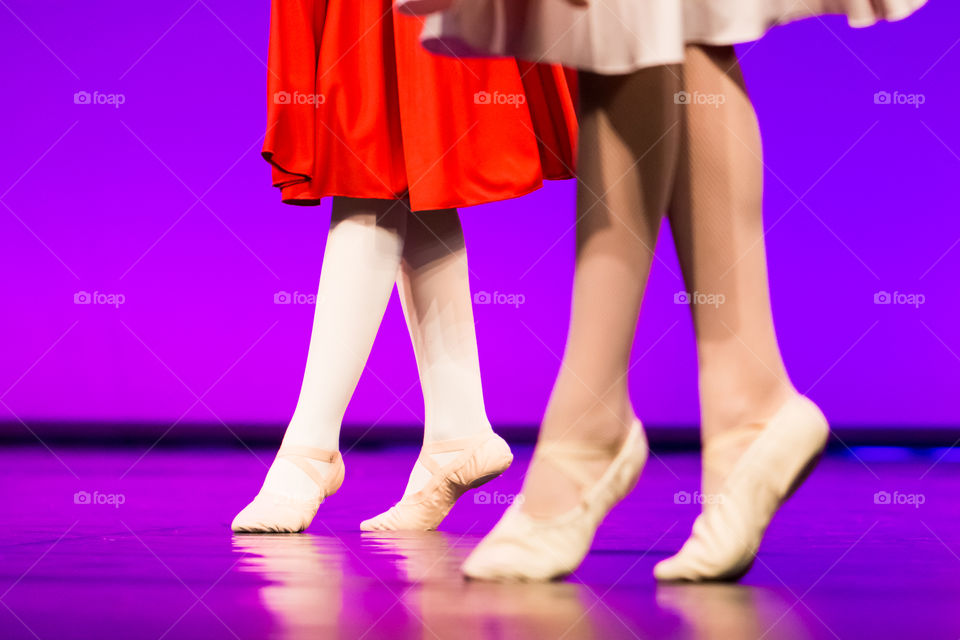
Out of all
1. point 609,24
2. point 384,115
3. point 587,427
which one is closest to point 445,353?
point 384,115

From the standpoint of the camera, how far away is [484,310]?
12.3ft

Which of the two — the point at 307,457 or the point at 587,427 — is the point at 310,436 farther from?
the point at 587,427

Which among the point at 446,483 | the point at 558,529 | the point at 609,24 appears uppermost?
the point at 609,24

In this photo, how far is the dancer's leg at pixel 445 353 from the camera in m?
1.39

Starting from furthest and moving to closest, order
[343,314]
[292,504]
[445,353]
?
[445,353]
[343,314]
[292,504]

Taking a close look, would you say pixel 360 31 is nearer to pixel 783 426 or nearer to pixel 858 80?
pixel 783 426

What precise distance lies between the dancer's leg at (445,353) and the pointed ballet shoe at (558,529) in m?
0.46

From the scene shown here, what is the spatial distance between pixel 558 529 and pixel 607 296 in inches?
7.6

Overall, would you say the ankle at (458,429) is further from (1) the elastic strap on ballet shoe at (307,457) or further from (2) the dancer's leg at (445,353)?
(1) the elastic strap on ballet shoe at (307,457)

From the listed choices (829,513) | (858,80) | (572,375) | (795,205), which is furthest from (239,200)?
(572,375)

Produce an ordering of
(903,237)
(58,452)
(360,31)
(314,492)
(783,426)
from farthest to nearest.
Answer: (903,237), (58,452), (360,31), (314,492), (783,426)

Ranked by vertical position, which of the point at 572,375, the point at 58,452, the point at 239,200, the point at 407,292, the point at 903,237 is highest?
the point at 572,375

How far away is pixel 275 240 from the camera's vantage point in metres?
3.83

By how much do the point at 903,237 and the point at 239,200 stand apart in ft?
7.35
